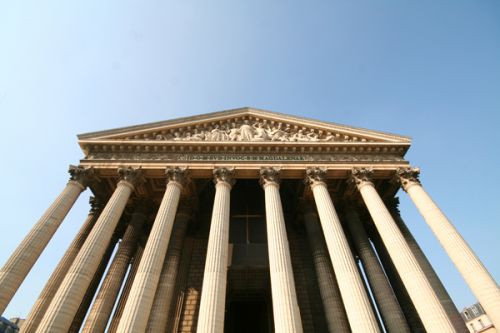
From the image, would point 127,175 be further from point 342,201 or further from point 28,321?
point 342,201

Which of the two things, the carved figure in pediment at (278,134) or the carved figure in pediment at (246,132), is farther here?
the carved figure in pediment at (278,134)

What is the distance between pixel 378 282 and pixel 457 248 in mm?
4020

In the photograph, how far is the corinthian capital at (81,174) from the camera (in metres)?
15.9

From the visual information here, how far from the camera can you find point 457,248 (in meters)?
13.6

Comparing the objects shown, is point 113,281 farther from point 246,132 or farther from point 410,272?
point 410,272

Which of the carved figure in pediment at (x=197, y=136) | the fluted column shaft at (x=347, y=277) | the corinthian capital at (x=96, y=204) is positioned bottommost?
the fluted column shaft at (x=347, y=277)

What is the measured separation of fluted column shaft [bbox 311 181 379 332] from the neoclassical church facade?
0.05 metres

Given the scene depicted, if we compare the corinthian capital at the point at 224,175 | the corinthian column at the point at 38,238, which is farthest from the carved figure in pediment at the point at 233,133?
the corinthian column at the point at 38,238

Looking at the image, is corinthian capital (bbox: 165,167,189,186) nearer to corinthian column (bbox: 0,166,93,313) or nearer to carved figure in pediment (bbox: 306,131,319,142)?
corinthian column (bbox: 0,166,93,313)

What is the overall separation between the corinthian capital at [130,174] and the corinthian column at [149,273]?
1981 millimetres

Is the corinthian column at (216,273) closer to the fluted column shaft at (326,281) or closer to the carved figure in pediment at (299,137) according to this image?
the carved figure in pediment at (299,137)

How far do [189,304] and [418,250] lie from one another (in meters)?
13.3

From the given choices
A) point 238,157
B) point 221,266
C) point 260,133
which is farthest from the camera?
point 260,133

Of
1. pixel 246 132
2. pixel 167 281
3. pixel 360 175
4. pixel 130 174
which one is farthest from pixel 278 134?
pixel 167 281
